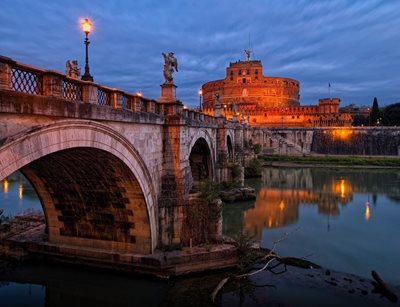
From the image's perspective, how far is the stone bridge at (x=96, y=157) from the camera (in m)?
6.86

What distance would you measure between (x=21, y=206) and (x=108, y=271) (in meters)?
13.9

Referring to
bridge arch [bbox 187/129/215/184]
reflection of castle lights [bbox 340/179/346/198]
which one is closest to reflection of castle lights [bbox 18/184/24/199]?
bridge arch [bbox 187/129/215/184]

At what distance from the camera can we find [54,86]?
7.46m

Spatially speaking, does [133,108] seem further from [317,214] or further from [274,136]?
[274,136]

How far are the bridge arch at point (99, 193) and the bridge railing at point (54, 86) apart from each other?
772mm

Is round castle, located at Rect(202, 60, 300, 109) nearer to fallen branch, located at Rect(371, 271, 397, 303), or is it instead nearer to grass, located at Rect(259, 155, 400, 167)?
grass, located at Rect(259, 155, 400, 167)

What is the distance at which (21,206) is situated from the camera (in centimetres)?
2438

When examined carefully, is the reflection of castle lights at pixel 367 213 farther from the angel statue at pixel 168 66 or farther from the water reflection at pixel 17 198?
the water reflection at pixel 17 198

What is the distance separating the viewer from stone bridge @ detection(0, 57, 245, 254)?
6859 millimetres

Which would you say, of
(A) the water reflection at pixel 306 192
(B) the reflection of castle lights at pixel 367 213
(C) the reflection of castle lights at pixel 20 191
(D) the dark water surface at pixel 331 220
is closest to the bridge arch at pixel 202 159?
(D) the dark water surface at pixel 331 220

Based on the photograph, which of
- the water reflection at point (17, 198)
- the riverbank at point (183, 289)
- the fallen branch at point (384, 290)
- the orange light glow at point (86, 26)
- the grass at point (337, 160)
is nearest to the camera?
the orange light glow at point (86, 26)

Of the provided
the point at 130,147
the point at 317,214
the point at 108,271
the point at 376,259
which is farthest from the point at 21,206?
the point at 376,259

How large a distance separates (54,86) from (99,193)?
612cm

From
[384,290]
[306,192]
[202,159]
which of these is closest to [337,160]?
[306,192]
